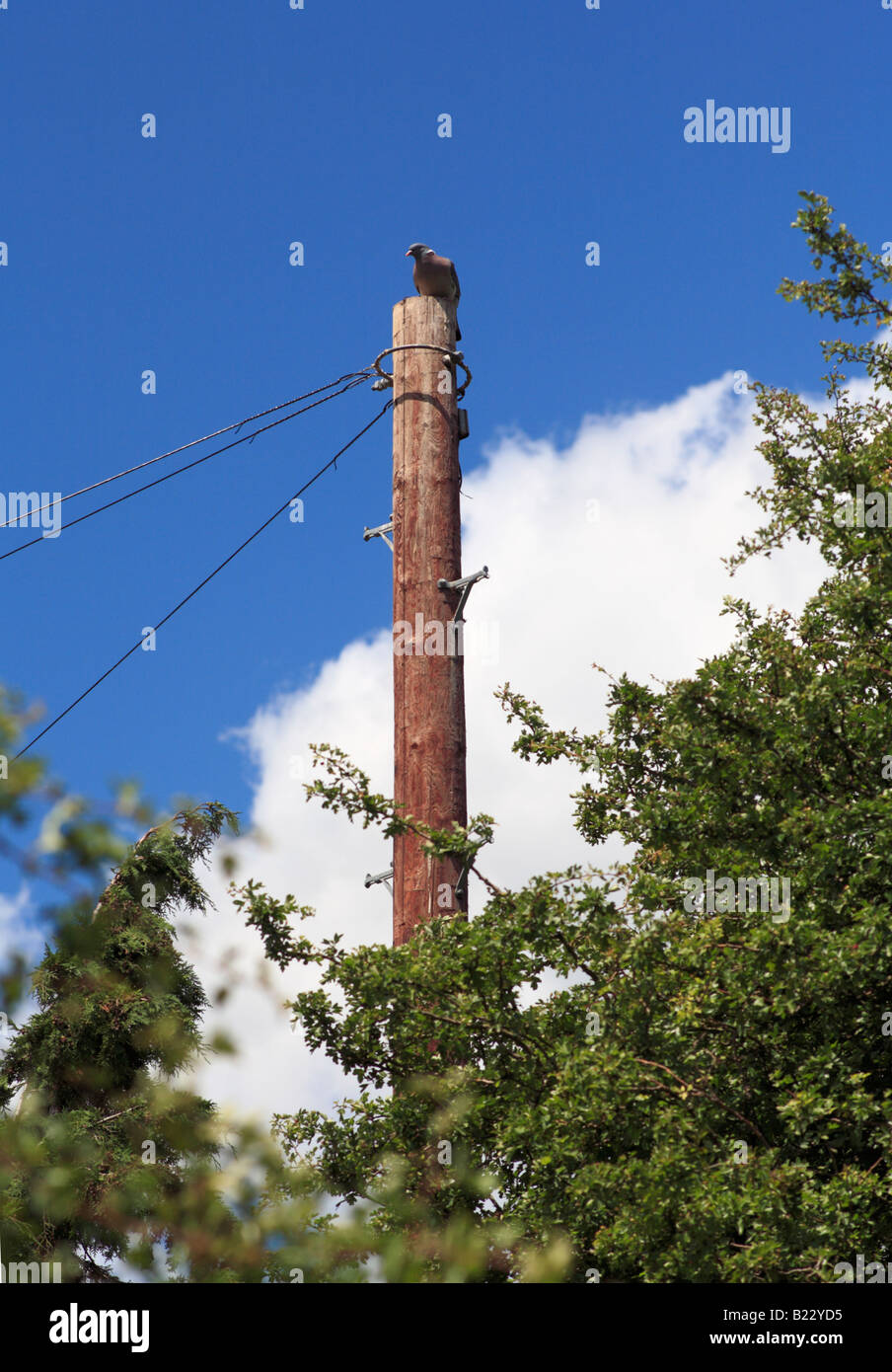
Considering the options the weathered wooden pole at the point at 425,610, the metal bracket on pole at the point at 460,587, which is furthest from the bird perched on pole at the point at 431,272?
the metal bracket on pole at the point at 460,587

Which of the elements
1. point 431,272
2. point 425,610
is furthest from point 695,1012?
point 431,272

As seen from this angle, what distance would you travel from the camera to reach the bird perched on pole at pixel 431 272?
26.4 ft

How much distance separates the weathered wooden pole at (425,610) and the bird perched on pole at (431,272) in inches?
2.4

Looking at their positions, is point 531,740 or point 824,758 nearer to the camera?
point 824,758

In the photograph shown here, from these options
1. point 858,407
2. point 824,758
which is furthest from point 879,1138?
point 858,407

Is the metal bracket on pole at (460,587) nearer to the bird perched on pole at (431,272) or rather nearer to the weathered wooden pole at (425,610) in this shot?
the weathered wooden pole at (425,610)

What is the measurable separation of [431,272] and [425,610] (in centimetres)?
220

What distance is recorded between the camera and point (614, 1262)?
5.89 meters

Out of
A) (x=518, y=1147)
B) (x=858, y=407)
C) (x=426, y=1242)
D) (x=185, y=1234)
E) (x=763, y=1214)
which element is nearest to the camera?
(x=185, y=1234)

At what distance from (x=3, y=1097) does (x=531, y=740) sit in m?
4.40

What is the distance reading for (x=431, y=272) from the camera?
8.03m

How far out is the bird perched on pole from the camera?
804cm
